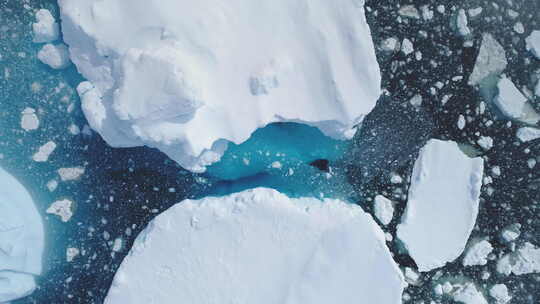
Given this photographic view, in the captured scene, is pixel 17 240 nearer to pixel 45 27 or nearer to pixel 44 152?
pixel 44 152

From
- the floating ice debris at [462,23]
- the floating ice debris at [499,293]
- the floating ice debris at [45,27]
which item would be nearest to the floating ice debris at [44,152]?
the floating ice debris at [45,27]

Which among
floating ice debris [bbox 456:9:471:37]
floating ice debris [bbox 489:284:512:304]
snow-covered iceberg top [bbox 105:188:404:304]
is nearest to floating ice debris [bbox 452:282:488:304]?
floating ice debris [bbox 489:284:512:304]

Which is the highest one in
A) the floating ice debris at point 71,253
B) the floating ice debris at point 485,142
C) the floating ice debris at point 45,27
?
the floating ice debris at point 45,27

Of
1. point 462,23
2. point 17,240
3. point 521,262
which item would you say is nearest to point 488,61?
point 462,23

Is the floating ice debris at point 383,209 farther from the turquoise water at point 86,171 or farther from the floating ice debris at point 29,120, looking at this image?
the floating ice debris at point 29,120

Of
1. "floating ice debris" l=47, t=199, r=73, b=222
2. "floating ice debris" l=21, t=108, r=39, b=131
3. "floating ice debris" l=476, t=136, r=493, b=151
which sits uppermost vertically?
"floating ice debris" l=476, t=136, r=493, b=151

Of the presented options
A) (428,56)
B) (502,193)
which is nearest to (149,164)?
(428,56)

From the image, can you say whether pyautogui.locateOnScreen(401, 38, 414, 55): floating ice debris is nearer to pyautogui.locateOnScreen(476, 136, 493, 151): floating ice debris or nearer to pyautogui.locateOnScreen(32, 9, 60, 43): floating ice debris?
pyautogui.locateOnScreen(476, 136, 493, 151): floating ice debris

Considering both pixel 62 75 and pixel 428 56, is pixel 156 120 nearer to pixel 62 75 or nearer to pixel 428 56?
pixel 62 75
